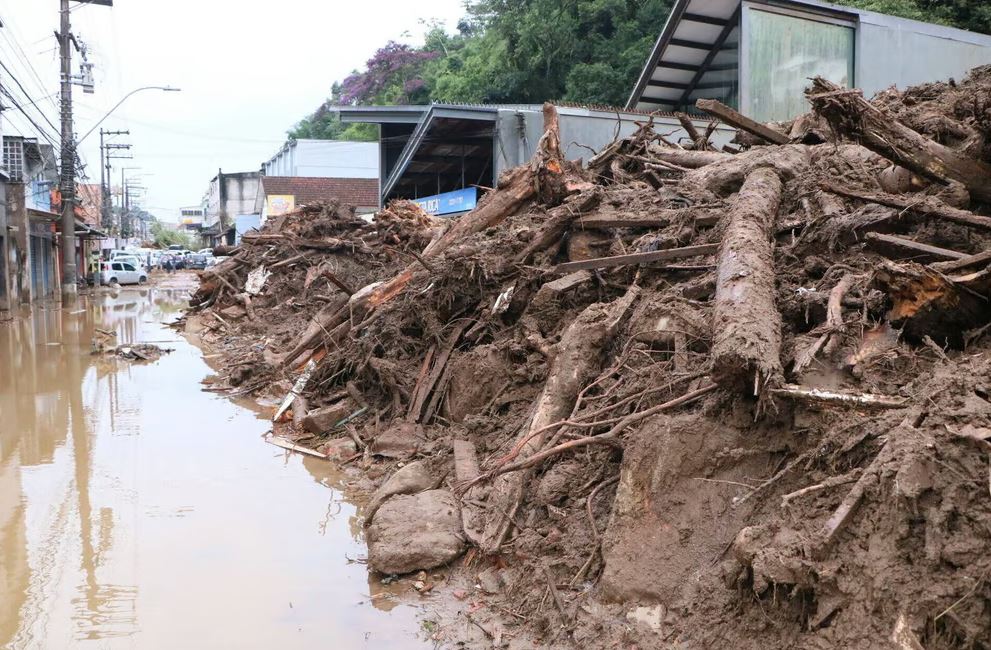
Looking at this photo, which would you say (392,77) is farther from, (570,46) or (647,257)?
(647,257)

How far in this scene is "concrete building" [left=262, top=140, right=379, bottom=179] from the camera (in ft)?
194

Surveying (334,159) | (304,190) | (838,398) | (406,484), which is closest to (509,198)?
(406,484)

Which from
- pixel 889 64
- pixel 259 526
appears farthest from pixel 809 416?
pixel 889 64

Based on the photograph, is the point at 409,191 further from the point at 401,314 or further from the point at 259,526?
the point at 259,526

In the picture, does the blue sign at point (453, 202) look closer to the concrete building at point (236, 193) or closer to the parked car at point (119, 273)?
the parked car at point (119, 273)

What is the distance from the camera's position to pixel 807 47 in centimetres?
1734

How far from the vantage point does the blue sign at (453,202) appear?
814 inches

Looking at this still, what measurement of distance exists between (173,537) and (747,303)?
16.2 feet

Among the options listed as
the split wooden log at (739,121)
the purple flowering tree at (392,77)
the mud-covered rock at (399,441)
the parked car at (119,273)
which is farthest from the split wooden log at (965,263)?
the parked car at (119,273)

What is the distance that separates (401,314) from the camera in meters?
9.63

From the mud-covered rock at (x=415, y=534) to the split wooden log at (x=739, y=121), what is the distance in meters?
4.80

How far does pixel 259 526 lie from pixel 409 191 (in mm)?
22793

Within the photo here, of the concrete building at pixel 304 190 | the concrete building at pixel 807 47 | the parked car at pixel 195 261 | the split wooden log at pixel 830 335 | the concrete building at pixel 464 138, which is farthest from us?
the parked car at pixel 195 261

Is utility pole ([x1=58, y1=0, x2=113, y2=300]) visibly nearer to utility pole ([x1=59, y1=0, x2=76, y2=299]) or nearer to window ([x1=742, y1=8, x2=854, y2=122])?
utility pole ([x1=59, y1=0, x2=76, y2=299])
